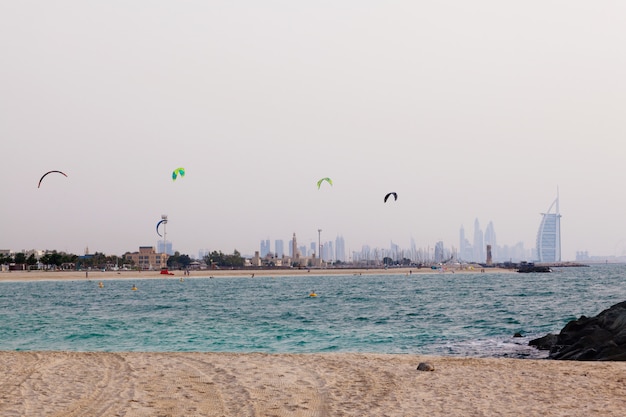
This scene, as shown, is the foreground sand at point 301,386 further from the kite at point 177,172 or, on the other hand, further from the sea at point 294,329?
the kite at point 177,172

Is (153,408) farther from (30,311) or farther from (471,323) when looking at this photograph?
(30,311)

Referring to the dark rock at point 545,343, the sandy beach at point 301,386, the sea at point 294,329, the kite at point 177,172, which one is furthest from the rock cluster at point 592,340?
the kite at point 177,172

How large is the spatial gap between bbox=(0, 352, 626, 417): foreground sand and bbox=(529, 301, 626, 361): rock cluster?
3.43 metres

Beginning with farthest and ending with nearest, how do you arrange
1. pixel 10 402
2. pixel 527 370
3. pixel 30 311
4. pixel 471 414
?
1. pixel 30 311
2. pixel 527 370
3. pixel 10 402
4. pixel 471 414

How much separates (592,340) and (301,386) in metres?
12.6

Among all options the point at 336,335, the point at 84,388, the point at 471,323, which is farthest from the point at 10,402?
the point at 471,323

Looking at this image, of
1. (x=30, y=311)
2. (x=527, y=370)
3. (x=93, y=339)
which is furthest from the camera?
(x=30, y=311)

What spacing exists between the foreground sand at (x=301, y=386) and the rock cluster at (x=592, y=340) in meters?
3.43

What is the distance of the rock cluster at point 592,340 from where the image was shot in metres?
19.2

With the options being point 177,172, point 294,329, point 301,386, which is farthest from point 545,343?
point 177,172

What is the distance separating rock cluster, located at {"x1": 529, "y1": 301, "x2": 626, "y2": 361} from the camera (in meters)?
19.2

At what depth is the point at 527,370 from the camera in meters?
15.1

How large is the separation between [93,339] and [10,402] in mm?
18726

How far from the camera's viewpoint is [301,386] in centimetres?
1307
